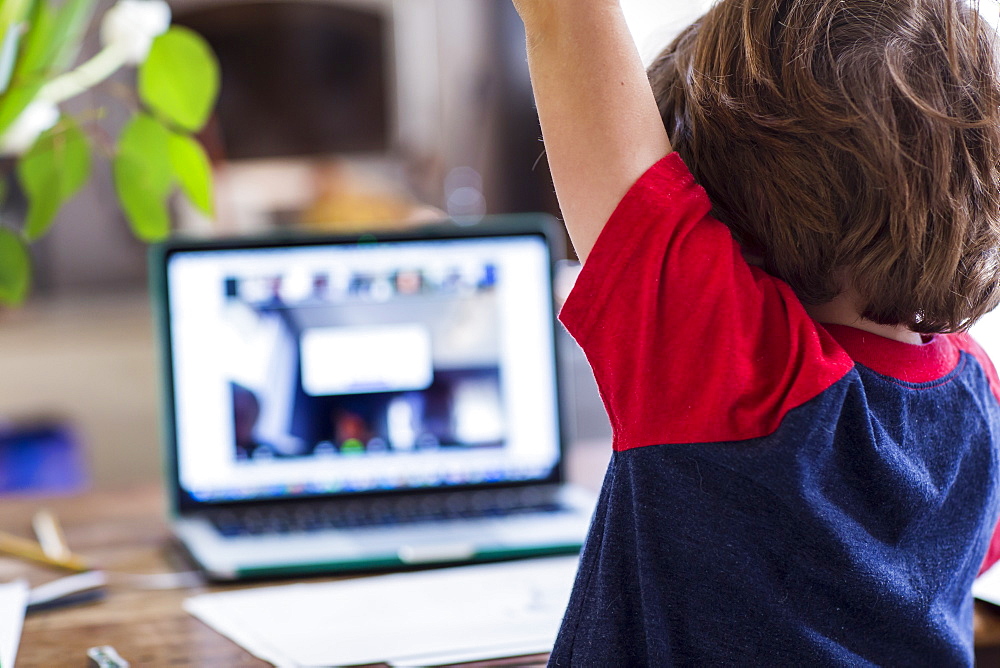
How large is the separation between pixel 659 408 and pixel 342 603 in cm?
34

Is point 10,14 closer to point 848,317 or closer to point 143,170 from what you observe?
point 143,170

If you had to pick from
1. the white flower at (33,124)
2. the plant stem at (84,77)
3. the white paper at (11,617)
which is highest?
the plant stem at (84,77)

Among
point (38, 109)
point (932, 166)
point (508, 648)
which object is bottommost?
point (508, 648)

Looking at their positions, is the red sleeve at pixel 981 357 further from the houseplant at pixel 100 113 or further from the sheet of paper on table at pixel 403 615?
the houseplant at pixel 100 113

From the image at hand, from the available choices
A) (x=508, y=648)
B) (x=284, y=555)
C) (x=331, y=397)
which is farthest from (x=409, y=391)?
(x=508, y=648)

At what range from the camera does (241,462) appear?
0.88 meters

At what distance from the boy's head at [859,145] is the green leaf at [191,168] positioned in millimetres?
466

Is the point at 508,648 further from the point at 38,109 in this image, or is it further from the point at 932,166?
the point at 38,109

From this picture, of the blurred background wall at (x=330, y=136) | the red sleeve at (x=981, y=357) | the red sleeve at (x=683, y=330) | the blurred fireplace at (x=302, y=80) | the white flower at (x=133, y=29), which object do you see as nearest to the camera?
the red sleeve at (x=683, y=330)

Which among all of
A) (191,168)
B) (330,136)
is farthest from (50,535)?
(330,136)

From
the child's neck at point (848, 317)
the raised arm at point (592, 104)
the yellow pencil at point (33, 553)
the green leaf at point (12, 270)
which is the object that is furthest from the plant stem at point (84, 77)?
Answer: the child's neck at point (848, 317)

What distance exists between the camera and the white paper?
592 millimetres

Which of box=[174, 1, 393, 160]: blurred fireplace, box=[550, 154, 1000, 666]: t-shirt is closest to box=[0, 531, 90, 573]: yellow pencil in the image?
box=[550, 154, 1000, 666]: t-shirt

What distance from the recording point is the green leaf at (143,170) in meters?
0.82
